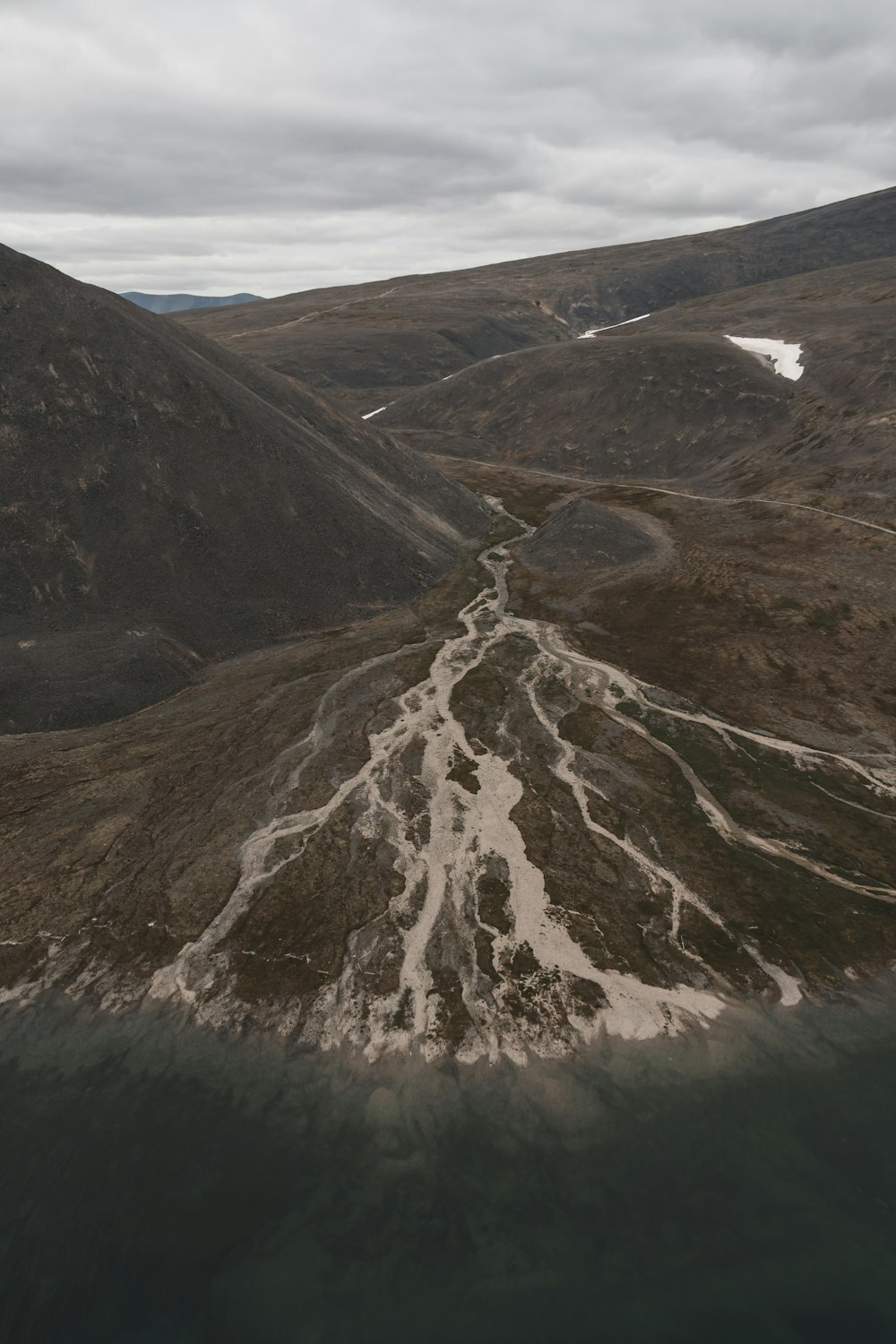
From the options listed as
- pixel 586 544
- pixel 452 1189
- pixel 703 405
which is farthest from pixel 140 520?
pixel 703 405

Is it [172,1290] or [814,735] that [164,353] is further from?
[172,1290]

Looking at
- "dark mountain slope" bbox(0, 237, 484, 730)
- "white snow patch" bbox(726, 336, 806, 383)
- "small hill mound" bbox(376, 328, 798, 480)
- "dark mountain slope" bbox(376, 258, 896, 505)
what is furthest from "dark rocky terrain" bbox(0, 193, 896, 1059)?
"white snow patch" bbox(726, 336, 806, 383)

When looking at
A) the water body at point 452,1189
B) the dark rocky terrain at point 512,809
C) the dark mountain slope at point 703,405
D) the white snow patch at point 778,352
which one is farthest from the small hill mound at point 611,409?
the water body at point 452,1189

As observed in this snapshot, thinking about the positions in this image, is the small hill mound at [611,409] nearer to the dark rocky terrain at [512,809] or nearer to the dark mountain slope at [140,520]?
the dark rocky terrain at [512,809]

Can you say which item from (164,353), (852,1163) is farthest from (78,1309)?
(164,353)

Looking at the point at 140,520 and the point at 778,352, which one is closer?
the point at 140,520

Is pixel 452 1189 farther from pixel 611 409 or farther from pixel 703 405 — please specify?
pixel 611 409

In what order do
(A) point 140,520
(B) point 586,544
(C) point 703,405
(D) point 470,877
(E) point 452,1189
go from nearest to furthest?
(E) point 452,1189
(D) point 470,877
(A) point 140,520
(B) point 586,544
(C) point 703,405

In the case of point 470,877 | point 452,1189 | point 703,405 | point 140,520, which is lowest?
point 452,1189
